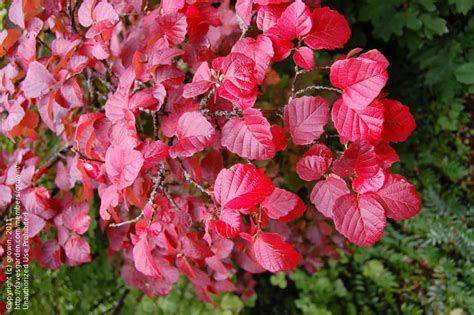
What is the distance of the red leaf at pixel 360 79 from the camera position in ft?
2.42

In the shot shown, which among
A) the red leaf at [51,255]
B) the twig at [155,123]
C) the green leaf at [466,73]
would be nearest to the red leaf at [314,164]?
the twig at [155,123]

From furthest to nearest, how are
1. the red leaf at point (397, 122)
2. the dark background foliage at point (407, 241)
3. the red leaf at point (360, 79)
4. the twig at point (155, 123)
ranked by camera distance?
the dark background foliage at point (407, 241) < the twig at point (155, 123) < the red leaf at point (397, 122) < the red leaf at point (360, 79)

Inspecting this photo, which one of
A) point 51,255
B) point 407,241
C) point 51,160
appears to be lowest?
point 407,241

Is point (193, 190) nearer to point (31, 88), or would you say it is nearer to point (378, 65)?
point (31, 88)

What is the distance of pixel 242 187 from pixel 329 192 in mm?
182

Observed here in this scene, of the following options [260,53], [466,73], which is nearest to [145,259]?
[260,53]

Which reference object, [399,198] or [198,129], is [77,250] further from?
[399,198]

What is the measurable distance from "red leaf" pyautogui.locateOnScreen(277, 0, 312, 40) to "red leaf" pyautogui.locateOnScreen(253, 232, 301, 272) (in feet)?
1.27

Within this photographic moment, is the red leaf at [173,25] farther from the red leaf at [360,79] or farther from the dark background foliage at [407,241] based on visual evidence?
the dark background foliage at [407,241]

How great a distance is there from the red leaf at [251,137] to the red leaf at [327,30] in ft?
0.61

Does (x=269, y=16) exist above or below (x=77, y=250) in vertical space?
above

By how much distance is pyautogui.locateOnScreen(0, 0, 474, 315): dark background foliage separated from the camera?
1580mm

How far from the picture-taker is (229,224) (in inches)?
32.6

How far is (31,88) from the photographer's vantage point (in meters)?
1.00
